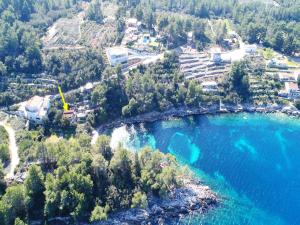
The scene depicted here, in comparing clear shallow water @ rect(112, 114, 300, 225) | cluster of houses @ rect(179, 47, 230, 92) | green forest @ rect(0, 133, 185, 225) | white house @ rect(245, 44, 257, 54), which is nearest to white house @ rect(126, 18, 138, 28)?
cluster of houses @ rect(179, 47, 230, 92)

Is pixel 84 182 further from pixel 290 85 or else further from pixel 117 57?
pixel 290 85

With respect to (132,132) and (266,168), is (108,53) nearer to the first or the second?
(132,132)

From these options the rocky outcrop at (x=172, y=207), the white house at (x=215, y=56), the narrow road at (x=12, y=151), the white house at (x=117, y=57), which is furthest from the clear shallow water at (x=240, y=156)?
the narrow road at (x=12, y=151)

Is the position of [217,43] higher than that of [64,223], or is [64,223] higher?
[217,43]

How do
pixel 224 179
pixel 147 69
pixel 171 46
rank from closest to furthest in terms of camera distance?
pixel 224 179, pixel 147 69, pixel 171 46

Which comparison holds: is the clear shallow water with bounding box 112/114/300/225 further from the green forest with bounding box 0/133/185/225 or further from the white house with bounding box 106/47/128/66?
the white house with bounding box 106/47/128/66

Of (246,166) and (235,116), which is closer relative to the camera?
(246,166)

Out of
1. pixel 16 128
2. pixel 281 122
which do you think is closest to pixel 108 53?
pixel 16 128
